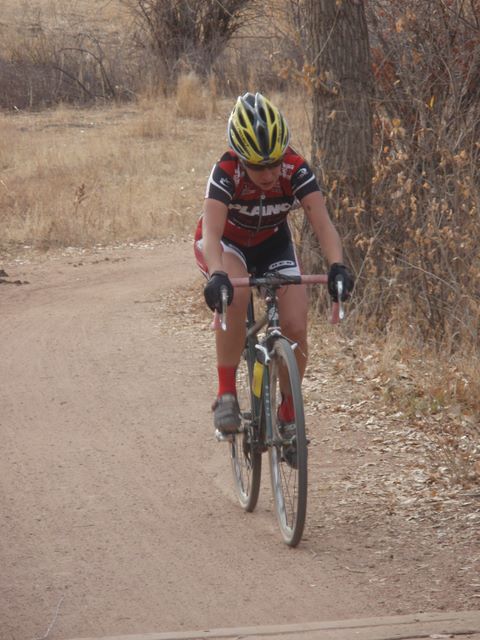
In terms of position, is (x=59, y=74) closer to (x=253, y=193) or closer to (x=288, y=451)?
(x=253, y=193)

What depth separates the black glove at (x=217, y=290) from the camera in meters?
4.77

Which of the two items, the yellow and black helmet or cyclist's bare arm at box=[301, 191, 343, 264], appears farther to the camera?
cyclist's bare arm at box=[301, 191, 343, 264]

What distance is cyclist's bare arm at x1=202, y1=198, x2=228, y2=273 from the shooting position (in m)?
5.05

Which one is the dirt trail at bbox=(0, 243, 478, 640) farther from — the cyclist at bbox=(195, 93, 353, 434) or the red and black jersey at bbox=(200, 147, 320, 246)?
the red and black jersey at bbox=(200, 147, 320, 246)

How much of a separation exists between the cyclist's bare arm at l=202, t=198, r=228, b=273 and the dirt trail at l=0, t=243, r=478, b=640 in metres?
1.27

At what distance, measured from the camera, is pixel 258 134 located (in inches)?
195

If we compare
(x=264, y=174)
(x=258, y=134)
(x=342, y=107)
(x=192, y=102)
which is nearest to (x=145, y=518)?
(x=264, y=174)

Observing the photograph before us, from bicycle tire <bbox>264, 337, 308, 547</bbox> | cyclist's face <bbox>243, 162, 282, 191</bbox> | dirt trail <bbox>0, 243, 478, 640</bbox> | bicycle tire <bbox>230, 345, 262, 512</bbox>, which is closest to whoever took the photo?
dirt trail <bbox>0, 243, 478, 640</bbox>

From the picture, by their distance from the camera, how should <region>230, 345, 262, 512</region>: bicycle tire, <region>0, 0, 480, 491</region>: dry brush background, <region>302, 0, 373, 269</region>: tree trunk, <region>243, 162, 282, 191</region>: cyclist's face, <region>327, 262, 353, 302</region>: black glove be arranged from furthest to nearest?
1. <region>302, 0, 373, 269</region>: tree trunk
2. <region>0, 0, 480, 491</region>: dry brush background
3. <region>230, 345, 262, 512</region>: bicycle tire
4. <region>243, 162, 282, 191</region>: cyclist's face
5. <region>327, 262, 353, 302</region>: black glove

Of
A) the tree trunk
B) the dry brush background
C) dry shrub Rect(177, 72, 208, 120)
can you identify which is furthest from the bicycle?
dry shrub Rect(177, 72, 208, 120)

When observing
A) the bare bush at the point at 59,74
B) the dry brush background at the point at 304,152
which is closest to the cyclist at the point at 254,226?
the dry brush background at the point at 304,152

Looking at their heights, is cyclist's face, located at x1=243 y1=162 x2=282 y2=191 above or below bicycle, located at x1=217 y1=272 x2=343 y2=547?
above

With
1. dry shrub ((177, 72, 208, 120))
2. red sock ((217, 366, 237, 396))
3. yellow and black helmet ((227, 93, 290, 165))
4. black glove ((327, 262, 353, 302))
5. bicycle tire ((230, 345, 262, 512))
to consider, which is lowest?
dry shrub ((177, 72, 208, 120))

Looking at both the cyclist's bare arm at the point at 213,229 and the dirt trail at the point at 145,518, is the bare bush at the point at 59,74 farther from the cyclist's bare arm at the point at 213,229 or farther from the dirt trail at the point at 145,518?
the cyclist's bare arm at the point at 213,229
